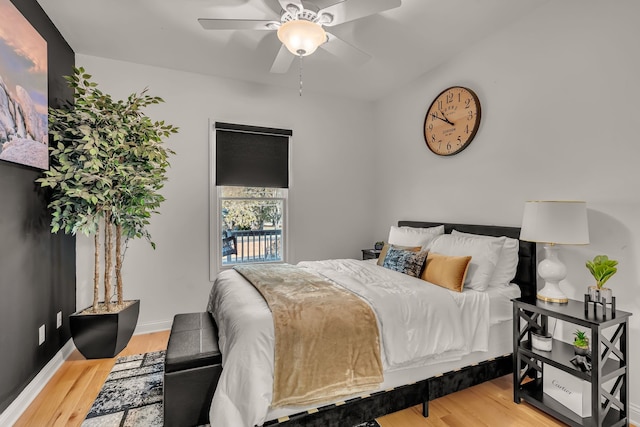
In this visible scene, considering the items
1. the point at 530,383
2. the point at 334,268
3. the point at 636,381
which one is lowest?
the point at 530,383

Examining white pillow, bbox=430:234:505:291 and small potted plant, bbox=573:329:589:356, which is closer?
small potted plant, bbox=573:329:589:356

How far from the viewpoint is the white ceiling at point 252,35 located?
2.42 m

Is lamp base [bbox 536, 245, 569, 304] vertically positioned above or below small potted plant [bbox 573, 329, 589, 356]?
above

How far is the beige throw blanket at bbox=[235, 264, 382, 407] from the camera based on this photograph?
1.63 m

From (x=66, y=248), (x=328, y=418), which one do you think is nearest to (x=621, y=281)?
(x=328, y=418)

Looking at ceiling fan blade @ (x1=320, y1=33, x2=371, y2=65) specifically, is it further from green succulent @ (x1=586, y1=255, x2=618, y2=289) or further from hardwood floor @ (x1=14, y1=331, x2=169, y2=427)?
hardwood floor @ (x1=14, y1=331, x2=169, y2=427)

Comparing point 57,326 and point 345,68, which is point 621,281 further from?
point 57,326

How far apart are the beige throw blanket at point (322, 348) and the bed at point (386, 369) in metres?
0.07

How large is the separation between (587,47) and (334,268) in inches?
100

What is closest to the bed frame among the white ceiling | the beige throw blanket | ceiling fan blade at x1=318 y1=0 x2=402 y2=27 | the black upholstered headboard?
the black upholstered headboard

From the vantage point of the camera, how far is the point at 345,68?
3.50 m

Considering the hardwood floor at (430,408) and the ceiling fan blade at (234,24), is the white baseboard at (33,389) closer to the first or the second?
the hardwood floor at (430,408)

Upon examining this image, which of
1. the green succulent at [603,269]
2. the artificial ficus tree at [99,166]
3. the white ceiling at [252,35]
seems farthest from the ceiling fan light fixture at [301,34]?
the green succulent at [603,269]

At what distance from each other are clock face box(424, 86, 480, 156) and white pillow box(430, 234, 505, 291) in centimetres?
107
